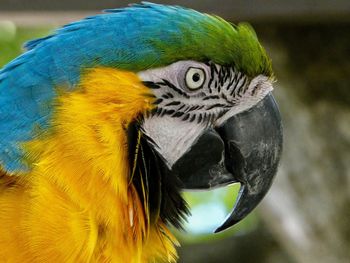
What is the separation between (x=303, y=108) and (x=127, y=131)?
68.6 inches

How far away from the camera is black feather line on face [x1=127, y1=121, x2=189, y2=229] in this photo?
1.49 m

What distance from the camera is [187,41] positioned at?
1.50m

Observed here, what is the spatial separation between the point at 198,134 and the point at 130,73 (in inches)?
8.2

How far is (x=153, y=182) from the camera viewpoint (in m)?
1.55

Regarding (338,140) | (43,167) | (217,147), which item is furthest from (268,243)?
(43,167)

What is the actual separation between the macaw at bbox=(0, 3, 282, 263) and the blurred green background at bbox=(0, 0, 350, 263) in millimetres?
968

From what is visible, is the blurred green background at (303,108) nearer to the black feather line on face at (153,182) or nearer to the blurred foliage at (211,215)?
the blurred foliage at (211,215)

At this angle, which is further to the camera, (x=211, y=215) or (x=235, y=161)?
(x=211, y=215)

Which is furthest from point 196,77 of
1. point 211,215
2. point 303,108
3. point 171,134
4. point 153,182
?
point 211,215

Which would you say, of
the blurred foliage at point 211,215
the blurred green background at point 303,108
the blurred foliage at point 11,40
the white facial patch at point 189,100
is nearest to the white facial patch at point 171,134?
the white facial patch at point 189,100

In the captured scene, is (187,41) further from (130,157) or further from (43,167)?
(43,167)

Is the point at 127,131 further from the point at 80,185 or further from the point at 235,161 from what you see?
the point at 235,161

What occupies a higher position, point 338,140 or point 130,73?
point 130,73

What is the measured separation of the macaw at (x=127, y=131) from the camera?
1385 mm
